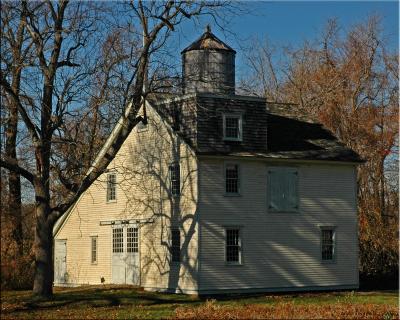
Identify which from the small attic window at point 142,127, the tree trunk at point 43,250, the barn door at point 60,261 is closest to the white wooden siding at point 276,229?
the small attic window at point 142,127

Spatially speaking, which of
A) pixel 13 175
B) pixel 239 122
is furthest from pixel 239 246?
pixel 13 175

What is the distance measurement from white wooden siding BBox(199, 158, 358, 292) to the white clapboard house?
0.05m

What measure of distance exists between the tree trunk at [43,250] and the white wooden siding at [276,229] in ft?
21.0

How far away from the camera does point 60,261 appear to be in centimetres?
4519

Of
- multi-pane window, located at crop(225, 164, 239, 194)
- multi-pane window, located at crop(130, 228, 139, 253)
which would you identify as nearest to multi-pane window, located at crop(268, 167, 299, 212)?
multi-pane window, located at crop(225, 164, 239, 194)

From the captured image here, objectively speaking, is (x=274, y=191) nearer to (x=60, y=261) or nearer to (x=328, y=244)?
(x=328, y=244)

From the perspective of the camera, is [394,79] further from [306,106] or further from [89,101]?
[89,101]

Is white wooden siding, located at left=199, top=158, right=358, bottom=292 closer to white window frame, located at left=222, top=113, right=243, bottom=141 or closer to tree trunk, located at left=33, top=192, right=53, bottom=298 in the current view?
white window frame, located at left=222, top=113, right=243, bottom=141

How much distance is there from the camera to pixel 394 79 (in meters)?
55.2

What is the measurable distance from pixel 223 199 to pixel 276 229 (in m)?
2.98

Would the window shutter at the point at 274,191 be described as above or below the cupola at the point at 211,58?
below

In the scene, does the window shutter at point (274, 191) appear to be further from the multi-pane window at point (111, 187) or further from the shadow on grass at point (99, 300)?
the multi-pane window at point (111, 187)

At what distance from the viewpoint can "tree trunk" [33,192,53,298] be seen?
108ft

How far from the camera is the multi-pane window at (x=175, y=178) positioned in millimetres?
37469
